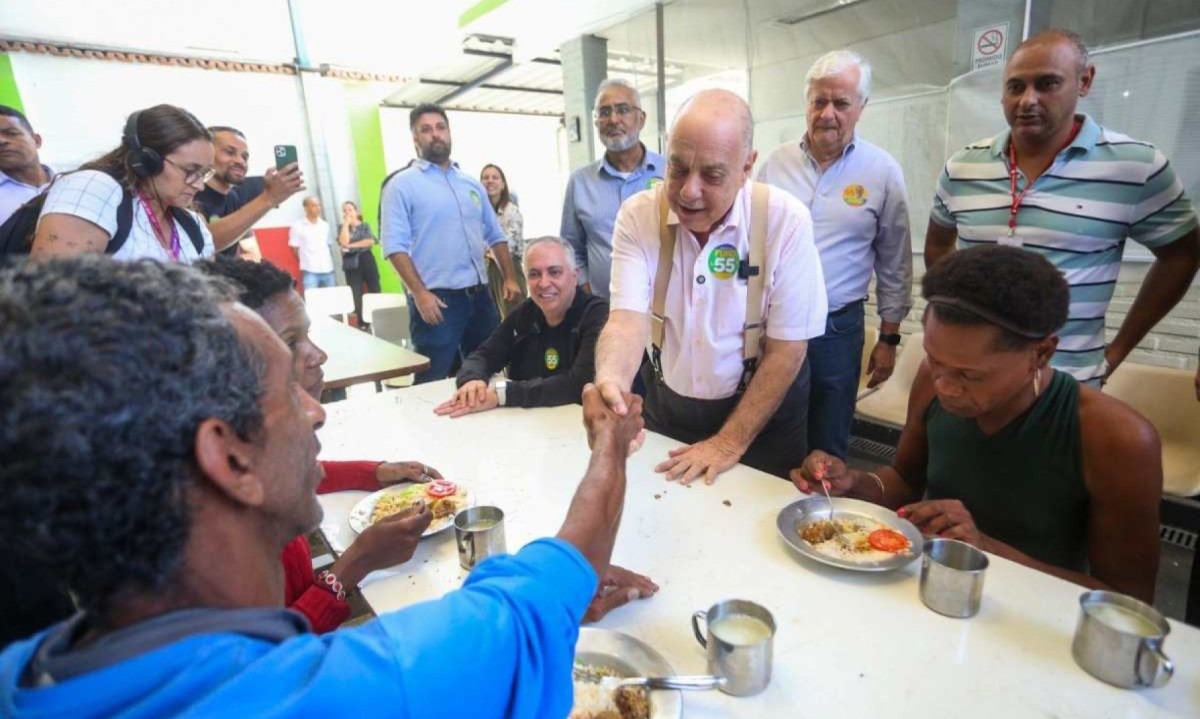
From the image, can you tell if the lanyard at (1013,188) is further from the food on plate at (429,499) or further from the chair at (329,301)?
the chair at (329,301)

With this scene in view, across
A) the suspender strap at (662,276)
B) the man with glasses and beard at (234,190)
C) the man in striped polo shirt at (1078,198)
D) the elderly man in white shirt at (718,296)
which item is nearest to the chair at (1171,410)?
the man in striped polo shirt at (1078,198)

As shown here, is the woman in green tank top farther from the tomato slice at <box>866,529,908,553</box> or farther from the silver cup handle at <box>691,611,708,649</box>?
the silver cup handle at <box>691,611,708,649</box>

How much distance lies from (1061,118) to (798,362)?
134 cm

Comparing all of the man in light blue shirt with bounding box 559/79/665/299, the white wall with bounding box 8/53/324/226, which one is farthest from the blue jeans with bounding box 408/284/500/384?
the white wall with bounding box 8/53/324/226

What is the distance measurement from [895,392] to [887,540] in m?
2.34

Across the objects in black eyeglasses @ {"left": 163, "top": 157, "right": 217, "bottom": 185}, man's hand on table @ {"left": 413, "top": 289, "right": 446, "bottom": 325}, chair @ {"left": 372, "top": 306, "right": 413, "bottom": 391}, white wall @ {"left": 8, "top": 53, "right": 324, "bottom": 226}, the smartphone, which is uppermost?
white wall @ {"left": 8, "top": 53, "right": 324, "bottom": 226}

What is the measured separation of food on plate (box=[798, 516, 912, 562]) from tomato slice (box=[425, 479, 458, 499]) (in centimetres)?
102

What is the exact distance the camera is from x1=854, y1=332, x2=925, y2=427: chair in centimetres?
346

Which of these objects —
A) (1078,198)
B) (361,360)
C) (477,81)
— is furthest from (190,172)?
(477,81)

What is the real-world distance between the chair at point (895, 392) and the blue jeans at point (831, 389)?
670 mm

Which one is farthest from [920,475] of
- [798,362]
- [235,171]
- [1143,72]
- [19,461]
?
[235,171]

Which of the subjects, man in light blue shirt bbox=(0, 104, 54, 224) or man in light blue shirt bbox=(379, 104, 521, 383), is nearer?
man in light blue shirt bbox=(0, 104, 54, 224)

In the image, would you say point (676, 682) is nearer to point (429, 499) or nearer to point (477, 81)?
point (429, 499)

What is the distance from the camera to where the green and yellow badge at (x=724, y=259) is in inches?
81.3
